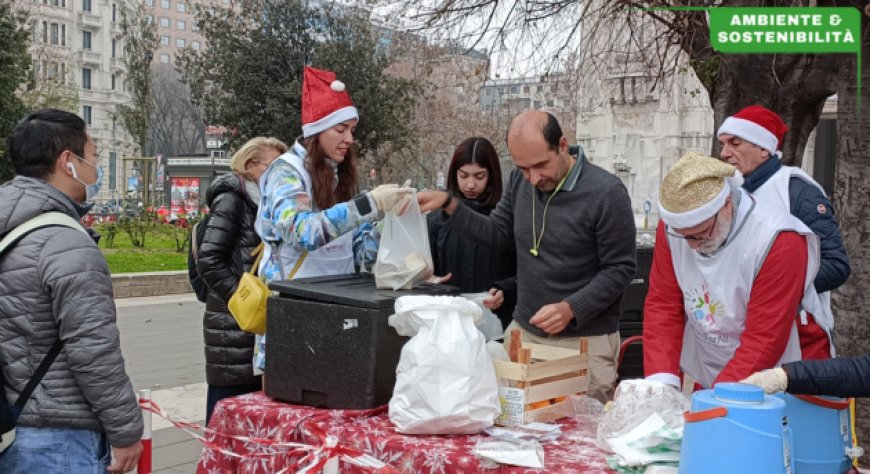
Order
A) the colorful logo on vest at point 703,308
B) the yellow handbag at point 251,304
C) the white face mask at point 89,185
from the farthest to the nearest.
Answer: the yellow handbag at point 251,304
the white face mask at point 89,185
the colorful logo on vest at point 703,308

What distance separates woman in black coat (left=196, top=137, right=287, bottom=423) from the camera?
430 centimetres

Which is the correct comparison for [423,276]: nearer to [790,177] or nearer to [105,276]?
[105,276]

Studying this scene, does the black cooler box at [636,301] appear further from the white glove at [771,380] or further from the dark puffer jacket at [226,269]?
the white glove at [771,380]

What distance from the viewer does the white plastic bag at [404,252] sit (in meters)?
3.08

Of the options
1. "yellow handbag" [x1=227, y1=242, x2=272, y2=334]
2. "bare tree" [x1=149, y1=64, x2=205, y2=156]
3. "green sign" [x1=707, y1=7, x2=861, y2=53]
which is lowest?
"yellow handbag" [x1=227, y1=242, x2=272, y2=334]

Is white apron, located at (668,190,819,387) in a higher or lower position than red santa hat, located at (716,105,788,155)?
lower

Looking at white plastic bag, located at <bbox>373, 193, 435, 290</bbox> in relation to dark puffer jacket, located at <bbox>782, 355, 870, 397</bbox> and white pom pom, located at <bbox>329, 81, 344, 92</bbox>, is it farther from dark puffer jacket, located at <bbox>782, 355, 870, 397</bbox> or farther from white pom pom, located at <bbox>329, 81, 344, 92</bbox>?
dark puffer jacket, located at <bbox>782, 355, 870, 397</bbox>

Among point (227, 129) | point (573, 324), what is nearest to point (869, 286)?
point (573, 324)

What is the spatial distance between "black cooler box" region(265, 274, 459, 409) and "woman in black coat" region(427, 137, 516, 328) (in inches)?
37.8

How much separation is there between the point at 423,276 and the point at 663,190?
3.20 ft

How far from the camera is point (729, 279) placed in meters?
2.54

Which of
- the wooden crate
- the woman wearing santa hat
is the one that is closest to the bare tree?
the woman wearing santa hat

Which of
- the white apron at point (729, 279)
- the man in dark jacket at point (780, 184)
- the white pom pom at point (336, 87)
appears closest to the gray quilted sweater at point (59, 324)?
the white pom pom at point (336, 87)

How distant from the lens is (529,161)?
3.24 meters
